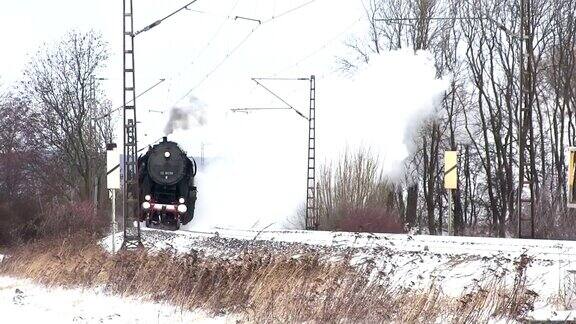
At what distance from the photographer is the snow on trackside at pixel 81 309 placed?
10.8 metres

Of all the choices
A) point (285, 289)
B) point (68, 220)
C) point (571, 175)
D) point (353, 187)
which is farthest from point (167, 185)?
point (285, 289)

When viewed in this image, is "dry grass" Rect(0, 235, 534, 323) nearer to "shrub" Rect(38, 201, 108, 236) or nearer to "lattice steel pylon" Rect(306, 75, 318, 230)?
"shrub" Rect(38, 201, 108, 236)

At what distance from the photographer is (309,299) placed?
1019 centimetres

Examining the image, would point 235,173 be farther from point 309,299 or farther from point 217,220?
point 309,299

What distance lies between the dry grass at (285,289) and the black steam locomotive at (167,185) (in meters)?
12.2

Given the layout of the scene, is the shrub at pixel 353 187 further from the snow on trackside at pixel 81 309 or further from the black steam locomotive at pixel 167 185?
the snow on trackside at pixel 81 309

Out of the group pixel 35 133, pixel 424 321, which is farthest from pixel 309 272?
pixel 35 133

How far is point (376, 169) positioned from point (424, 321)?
27227 millimetres

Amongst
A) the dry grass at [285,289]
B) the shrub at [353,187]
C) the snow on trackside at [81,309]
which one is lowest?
the snow on trackside at [81,309]

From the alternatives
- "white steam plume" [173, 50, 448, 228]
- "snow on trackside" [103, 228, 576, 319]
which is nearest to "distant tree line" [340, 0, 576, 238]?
"white steam plume" [173, 50, 448, 228]

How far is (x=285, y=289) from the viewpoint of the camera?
36.1 feet

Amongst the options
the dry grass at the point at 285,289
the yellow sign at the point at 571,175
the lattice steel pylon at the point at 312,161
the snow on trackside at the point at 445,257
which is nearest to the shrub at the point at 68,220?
the snow on trackside at the point at 445,257

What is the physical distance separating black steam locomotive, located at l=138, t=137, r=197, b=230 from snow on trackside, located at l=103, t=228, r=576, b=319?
20.7 ft

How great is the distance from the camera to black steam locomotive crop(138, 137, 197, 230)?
93.7ft
